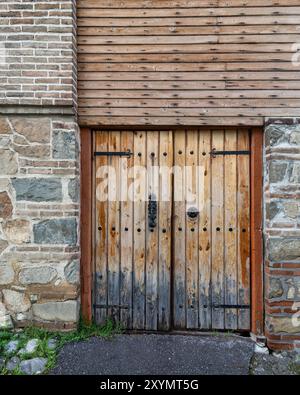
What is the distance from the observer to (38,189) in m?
3.15

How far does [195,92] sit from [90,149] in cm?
116

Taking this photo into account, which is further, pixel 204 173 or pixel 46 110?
pixel 204 173

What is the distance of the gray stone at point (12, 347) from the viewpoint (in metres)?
2.93

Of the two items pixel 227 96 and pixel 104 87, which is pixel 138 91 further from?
pixel 227 96

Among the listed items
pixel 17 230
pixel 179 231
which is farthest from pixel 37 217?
pixel 179 231

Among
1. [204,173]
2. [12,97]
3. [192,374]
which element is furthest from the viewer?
[204,173]

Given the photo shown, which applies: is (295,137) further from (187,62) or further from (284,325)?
(284,325)

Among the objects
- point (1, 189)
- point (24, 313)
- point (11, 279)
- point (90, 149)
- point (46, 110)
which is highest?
point (46, 110)

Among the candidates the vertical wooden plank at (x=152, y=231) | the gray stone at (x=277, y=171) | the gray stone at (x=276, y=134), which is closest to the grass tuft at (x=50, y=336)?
the vertical wooden plank at (x=152, y=231)

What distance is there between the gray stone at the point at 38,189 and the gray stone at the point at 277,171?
1.96 metres

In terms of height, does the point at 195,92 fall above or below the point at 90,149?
above

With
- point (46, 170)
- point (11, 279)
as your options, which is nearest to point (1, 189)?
point (46, 170)

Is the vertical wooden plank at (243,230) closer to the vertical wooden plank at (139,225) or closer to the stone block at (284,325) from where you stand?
the stone block at (284,325)

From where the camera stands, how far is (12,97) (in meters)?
3.12
